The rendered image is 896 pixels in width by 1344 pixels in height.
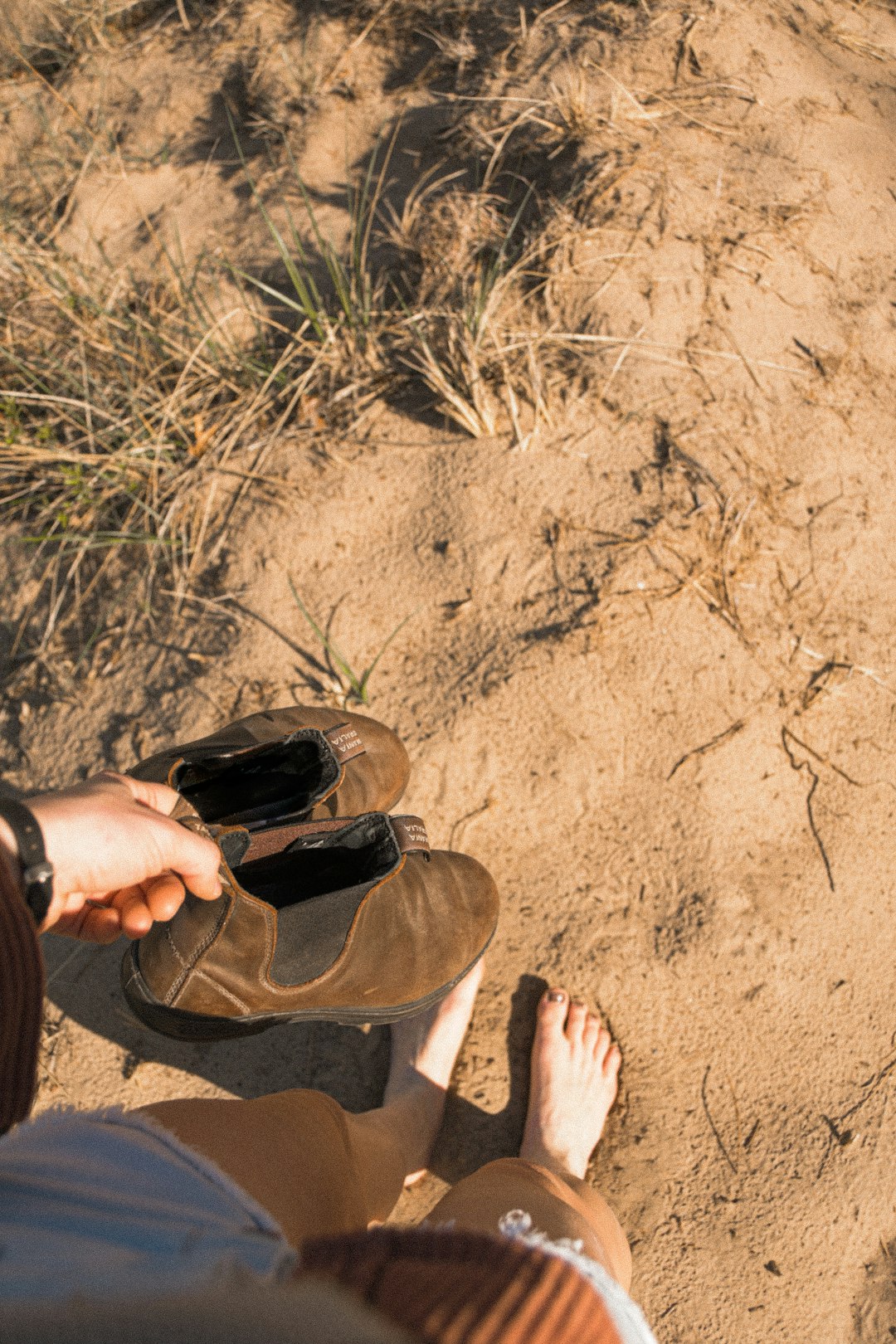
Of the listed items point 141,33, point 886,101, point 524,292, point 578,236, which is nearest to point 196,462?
point 524,292

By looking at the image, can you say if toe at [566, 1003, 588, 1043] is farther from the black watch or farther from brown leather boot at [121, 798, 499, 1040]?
the black watch

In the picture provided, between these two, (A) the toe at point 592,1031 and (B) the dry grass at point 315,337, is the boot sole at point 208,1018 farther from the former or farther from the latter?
(B) the dry grass at point 315,337

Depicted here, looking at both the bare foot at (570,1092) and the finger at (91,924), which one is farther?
the bare foot at (570,1092)

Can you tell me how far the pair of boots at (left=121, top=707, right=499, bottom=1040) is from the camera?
143 centimetres

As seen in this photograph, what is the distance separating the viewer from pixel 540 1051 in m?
1.79

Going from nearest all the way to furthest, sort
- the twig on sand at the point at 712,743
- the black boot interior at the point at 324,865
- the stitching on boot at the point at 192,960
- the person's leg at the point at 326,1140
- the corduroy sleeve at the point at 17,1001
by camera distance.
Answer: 1. the corduroy sleeve at the point at 17,1001
2. the person's leg at the point at 326,1140
3. the stitching on boot at the point at 192,960
4. the black boot interior at the point at 324,865
5. the twig on sand at the point at 712,743

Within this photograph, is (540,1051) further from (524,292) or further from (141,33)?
(141,33)

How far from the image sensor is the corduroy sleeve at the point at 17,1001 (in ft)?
3.14

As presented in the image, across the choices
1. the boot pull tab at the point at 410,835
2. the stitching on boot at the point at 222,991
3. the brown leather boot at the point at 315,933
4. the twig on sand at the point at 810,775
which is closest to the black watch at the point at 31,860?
the brown leather boot at the point at 315,933

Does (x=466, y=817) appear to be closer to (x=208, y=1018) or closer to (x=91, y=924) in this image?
(x=208, y=1018)

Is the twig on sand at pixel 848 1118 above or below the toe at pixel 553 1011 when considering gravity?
above

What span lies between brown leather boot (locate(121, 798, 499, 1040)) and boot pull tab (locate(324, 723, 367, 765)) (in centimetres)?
18

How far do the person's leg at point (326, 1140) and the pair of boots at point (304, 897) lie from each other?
0.59 ft

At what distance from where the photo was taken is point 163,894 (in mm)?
1234
